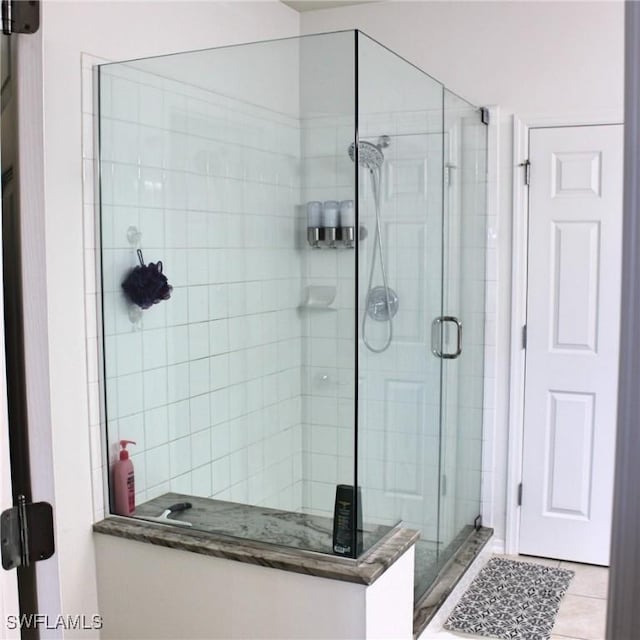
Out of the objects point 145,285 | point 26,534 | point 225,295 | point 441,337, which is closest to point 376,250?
point 225,295

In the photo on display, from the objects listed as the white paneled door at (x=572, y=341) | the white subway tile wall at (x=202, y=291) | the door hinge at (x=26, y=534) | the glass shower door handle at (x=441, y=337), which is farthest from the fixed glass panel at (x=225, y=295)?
the white paneled door at (x=572, y=341)

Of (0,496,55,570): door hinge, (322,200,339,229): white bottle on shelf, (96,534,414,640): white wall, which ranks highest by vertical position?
(322,200,339,229): white bottle on shelf

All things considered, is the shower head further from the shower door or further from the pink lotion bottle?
the pink lotion bottle

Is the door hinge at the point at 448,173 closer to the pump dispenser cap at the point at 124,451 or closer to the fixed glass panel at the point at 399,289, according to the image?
the fixed glass panel at the point at 399,289

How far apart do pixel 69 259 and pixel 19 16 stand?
4.26 feet

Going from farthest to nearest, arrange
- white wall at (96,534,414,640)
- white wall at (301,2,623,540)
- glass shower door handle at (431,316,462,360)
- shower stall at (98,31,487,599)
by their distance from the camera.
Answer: white wall at (301,2,623,540), glass shower door handle at (431,316,462,360), shower stall at (98,31,487,599), white wall at (96,534,414,640)

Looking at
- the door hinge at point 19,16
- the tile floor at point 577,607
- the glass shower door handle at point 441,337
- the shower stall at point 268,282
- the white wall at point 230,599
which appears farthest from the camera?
the glass shower door handle at point 441,337

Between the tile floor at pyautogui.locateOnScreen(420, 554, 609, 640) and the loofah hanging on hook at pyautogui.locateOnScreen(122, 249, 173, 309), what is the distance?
1.62m

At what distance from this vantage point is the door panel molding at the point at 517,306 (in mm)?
3656

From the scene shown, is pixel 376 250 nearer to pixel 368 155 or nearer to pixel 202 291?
pixel 368 155

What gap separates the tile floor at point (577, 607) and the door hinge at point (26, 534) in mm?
2016

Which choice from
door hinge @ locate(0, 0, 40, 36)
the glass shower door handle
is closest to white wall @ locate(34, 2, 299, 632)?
door hinge @ locate(0, 0, 40, 36)

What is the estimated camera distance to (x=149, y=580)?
258cm

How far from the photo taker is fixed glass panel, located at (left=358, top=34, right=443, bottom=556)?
2.46m
